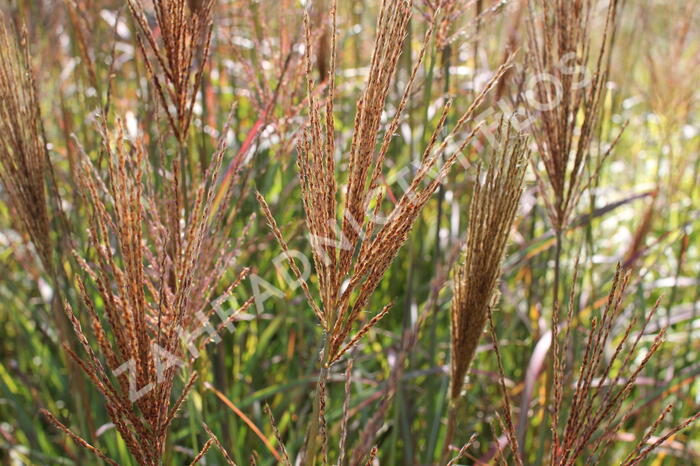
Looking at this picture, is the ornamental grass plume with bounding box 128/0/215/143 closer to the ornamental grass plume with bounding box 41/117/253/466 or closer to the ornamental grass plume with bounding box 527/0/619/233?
the ornamental grass plume with bounding box 41/117/253/466

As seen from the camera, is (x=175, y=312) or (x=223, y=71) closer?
(x=175, y=312)

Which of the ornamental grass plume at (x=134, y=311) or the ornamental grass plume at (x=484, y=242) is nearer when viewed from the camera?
the ornamental grass plume at (x=134, y=311)

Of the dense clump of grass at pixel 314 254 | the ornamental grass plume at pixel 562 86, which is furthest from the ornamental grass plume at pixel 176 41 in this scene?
the ornamental grass plume at pixel 562 86

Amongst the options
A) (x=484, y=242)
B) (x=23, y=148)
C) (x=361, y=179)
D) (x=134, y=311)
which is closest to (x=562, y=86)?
(x=484, y=242)

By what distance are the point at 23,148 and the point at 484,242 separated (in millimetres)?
940

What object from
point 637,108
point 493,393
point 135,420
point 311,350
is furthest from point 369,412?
point 637,108

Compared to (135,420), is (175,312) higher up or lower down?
higher up

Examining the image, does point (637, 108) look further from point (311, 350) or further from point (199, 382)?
point (199, 382)

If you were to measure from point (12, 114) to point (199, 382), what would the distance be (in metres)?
0.71

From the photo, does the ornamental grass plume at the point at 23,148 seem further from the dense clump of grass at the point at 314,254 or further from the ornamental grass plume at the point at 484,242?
the ornamental grass plume at the point at 484,242

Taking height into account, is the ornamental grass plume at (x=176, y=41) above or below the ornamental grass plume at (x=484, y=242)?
above

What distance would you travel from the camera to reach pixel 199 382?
161 cm

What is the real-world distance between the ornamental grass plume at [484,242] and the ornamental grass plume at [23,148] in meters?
0.86

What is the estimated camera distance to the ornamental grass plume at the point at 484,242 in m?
1.08
